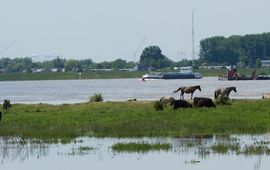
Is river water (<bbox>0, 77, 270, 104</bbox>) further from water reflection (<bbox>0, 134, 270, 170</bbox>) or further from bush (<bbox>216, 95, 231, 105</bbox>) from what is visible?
water reflection (<bbox>0, 134, 270, 170</bbox>)

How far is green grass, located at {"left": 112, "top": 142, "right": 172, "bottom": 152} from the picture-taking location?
3153 cm

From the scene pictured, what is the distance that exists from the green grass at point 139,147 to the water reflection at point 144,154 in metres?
0.30

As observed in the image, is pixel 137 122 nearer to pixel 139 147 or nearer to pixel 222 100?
pixel 139 147

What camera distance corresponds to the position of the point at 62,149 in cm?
A: 3259

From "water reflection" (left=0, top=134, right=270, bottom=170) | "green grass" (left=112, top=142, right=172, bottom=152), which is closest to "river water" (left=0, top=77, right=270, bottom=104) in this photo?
"water reflection" (left=0, top=134, right=270, bottom=170)

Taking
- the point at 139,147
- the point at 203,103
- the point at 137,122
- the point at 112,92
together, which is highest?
the point at 203,103

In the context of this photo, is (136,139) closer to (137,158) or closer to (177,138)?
(177,138)

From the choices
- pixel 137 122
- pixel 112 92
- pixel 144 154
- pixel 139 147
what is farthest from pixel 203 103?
pixel 112 92

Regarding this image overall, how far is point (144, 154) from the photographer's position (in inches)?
1201

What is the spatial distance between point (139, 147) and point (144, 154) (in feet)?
4.62

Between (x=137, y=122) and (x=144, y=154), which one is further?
(x=137, y=122)

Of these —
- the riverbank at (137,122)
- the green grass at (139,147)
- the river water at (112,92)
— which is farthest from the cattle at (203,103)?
the river water at (112,92)

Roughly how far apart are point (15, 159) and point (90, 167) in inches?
139

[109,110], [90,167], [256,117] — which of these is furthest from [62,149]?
[109,110]
